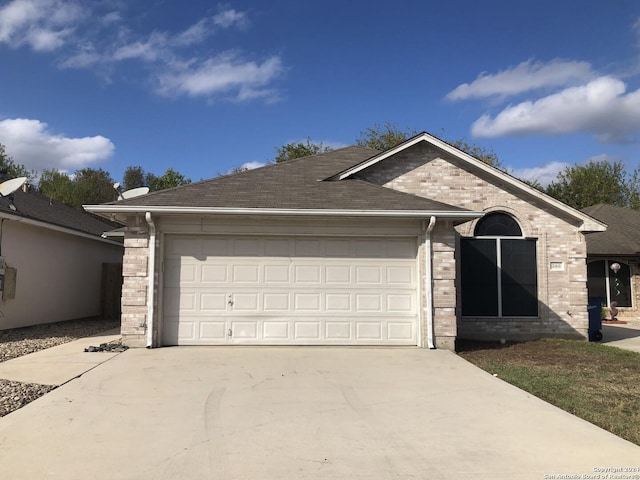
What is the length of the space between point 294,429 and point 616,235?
822 inches

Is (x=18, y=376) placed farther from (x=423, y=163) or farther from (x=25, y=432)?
(x=423, y=163)

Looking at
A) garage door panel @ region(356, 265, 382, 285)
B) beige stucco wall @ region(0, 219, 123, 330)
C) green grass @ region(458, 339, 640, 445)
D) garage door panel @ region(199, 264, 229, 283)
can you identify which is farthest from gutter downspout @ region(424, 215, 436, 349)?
beige stucco wall @ region(0, 219, 123, 330)

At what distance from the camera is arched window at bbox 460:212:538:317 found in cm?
1248

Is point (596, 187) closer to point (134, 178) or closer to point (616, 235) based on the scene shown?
point (616, 235)

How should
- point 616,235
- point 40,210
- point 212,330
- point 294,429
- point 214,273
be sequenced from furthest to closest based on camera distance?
point 616,235
point 40,210
point 214,273
point 212,330
point 294,429

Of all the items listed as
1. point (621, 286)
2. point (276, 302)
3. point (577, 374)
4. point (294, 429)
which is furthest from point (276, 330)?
point (621, 286)

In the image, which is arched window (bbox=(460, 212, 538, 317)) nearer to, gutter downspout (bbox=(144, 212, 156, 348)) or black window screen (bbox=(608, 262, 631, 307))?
gutter downspout (bbox=(144, 212, 156, 348))

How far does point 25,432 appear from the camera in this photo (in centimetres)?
493

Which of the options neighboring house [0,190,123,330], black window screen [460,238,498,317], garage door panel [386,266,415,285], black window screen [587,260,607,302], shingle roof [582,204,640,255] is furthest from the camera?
black window screen [587,260,607,302]

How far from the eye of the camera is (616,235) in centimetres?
2116

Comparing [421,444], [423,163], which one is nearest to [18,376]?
[421,444]

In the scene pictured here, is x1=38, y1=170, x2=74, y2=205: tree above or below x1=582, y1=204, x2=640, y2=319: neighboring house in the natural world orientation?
above

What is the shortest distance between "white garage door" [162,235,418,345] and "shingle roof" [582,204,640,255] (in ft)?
44.0

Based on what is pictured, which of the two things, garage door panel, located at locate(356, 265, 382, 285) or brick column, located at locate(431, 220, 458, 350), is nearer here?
brick column, located at locate(431, 220, 458, 350)
